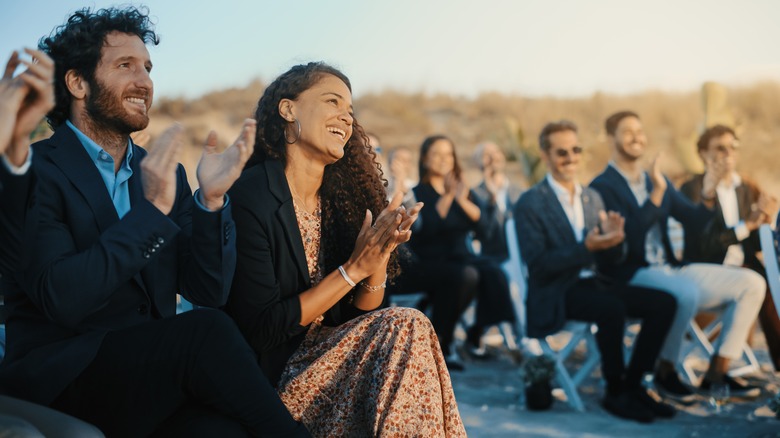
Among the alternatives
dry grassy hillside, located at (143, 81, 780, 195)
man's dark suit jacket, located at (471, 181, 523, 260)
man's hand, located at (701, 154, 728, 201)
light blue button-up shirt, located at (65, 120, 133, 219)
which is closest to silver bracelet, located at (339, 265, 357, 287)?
light blue button-up shirt, located at (65, 120, 133, 219)

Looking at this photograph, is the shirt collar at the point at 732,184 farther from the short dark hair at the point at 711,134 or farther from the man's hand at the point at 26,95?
the man's hand at the point at 26,95

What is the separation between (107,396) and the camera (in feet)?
6.87

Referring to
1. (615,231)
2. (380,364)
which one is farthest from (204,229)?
(615,231)

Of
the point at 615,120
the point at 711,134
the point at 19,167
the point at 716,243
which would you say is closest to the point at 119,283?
the point at 19,167

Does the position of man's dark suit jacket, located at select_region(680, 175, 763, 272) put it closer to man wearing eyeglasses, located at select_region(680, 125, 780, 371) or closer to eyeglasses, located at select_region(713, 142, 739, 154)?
man wearing eyeglasses, located at select_region(680, 125, 780, 371)

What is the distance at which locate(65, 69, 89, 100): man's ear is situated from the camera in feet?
8.05

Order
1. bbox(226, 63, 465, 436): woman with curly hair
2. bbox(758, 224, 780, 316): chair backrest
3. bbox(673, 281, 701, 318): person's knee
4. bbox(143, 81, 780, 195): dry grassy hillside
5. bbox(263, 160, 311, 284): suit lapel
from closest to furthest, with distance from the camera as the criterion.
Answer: bbox(226, 63, 465, 436): woman with curly hair, bbox(263, 160, 311, 284): suit lapel, bbox(758, 224, 780, 316): chair backrest, bbox(673, 281, 701, 318): person's knee, bbox(143, 81, 780, 195): dry grassy hillside

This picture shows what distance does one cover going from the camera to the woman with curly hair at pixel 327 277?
2490mm

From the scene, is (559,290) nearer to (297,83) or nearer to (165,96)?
(297,83)

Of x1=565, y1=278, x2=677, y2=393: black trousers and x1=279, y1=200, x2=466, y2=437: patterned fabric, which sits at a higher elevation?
x1=279, y1=200, x2=466, y2=437: patterned fabric

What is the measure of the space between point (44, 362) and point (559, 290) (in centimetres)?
349

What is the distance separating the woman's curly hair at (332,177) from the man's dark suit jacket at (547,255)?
207 centimetres

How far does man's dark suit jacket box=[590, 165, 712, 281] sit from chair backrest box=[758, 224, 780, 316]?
699 millimetres

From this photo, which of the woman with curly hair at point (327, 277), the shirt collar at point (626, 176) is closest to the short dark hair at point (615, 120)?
the shirt collar at point (626, 176)
